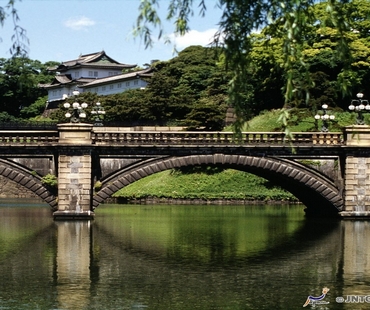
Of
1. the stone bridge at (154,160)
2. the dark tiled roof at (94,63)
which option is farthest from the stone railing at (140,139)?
the dark tiled roof at (94,63)

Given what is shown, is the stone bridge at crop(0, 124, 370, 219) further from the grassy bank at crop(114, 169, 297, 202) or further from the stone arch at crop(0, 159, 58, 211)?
the grassy bank at crop(114, 169, 297, 202)

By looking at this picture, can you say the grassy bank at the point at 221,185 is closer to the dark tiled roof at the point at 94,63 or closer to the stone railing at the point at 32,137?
the stone railing at the point at 32,137

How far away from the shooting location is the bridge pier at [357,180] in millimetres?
51969

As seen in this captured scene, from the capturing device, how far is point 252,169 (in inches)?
2104

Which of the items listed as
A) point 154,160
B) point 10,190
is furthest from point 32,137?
point 10,190

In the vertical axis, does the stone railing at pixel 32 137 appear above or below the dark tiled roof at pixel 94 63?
below

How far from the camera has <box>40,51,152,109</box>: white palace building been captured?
116562mm

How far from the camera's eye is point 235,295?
24922 millimetres

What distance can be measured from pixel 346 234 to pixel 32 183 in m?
18.0

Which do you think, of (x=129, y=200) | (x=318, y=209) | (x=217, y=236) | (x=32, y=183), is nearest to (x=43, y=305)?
(x=217, y=236)

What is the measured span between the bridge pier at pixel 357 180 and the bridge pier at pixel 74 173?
14.8 metres

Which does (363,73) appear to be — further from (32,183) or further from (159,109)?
(32,183)

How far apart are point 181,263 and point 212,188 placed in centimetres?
3923

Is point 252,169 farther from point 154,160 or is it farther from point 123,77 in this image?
point 123,77
